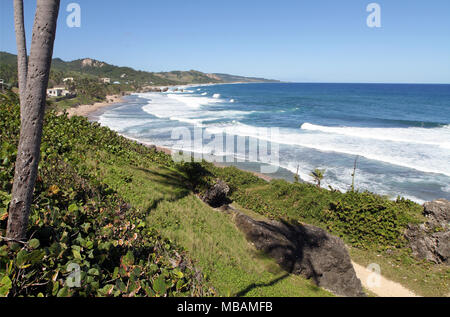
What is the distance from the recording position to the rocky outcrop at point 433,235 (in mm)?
12789

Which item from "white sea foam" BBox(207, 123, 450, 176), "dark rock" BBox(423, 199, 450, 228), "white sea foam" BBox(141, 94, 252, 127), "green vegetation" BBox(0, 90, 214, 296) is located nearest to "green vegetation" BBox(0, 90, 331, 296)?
"green vegetation" BBox(0, 90, 214, 296)

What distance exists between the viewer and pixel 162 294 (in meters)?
4.30

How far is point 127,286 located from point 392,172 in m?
28.3

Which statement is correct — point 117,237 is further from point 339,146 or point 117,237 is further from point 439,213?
point 339,146

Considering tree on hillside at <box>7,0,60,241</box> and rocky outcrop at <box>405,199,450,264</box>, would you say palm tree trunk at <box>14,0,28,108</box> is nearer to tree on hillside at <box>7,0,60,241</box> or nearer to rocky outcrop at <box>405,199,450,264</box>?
tree on hillside at <box>7,0,60,241</box>

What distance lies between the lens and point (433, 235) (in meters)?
13.3

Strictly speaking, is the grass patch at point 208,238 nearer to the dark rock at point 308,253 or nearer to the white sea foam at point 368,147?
the dark rock at point 308,253

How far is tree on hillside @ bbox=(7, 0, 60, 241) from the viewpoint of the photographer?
114 inches

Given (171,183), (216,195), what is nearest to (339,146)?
(216,195)

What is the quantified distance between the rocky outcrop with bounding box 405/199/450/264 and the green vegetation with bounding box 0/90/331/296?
277 inches

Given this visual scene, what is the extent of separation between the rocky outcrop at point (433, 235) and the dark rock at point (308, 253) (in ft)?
15.9
